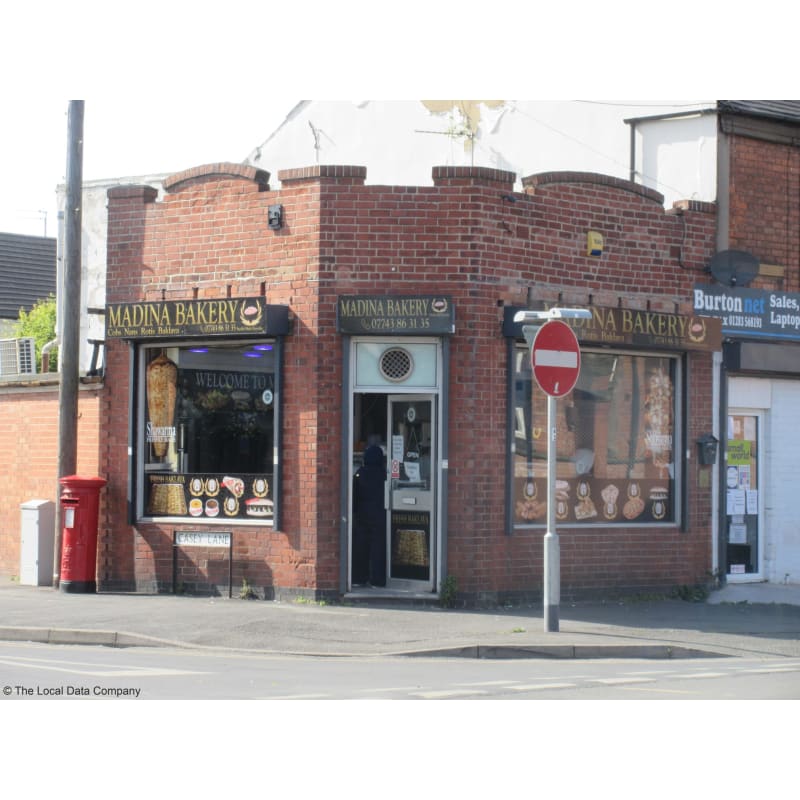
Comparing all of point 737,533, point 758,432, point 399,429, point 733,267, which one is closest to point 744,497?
point 737,533

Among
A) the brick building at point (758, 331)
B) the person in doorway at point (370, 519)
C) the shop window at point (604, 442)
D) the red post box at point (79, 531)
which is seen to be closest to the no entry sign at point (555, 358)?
the shop window at point (604, 442)

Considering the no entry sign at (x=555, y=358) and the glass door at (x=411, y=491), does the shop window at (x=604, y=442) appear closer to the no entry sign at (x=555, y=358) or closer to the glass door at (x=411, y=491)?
the glass door at (x=411, y=491)

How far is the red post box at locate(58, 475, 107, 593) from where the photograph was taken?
51.7 feet

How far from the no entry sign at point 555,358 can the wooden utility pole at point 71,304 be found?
6.45 m

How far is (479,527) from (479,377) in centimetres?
176

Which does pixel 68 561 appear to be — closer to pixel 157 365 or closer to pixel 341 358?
pixel 157 365

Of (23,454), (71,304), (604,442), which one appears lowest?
(23,454)

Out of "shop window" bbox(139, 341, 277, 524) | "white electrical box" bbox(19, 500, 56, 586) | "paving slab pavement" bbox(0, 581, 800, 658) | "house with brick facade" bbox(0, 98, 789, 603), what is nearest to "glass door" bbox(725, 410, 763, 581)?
"house with brick facade" bbox(0, 98, 789, 603)

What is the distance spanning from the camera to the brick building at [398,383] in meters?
14.9

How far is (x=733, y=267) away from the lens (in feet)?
55.2

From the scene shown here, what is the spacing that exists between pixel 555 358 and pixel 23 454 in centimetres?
893

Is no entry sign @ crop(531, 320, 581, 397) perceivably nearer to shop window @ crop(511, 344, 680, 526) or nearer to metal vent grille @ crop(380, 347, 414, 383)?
shop window @ crop(511, 344, 680, 526)

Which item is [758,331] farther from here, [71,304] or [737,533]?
[71,304]

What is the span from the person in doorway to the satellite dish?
5.25 meters
